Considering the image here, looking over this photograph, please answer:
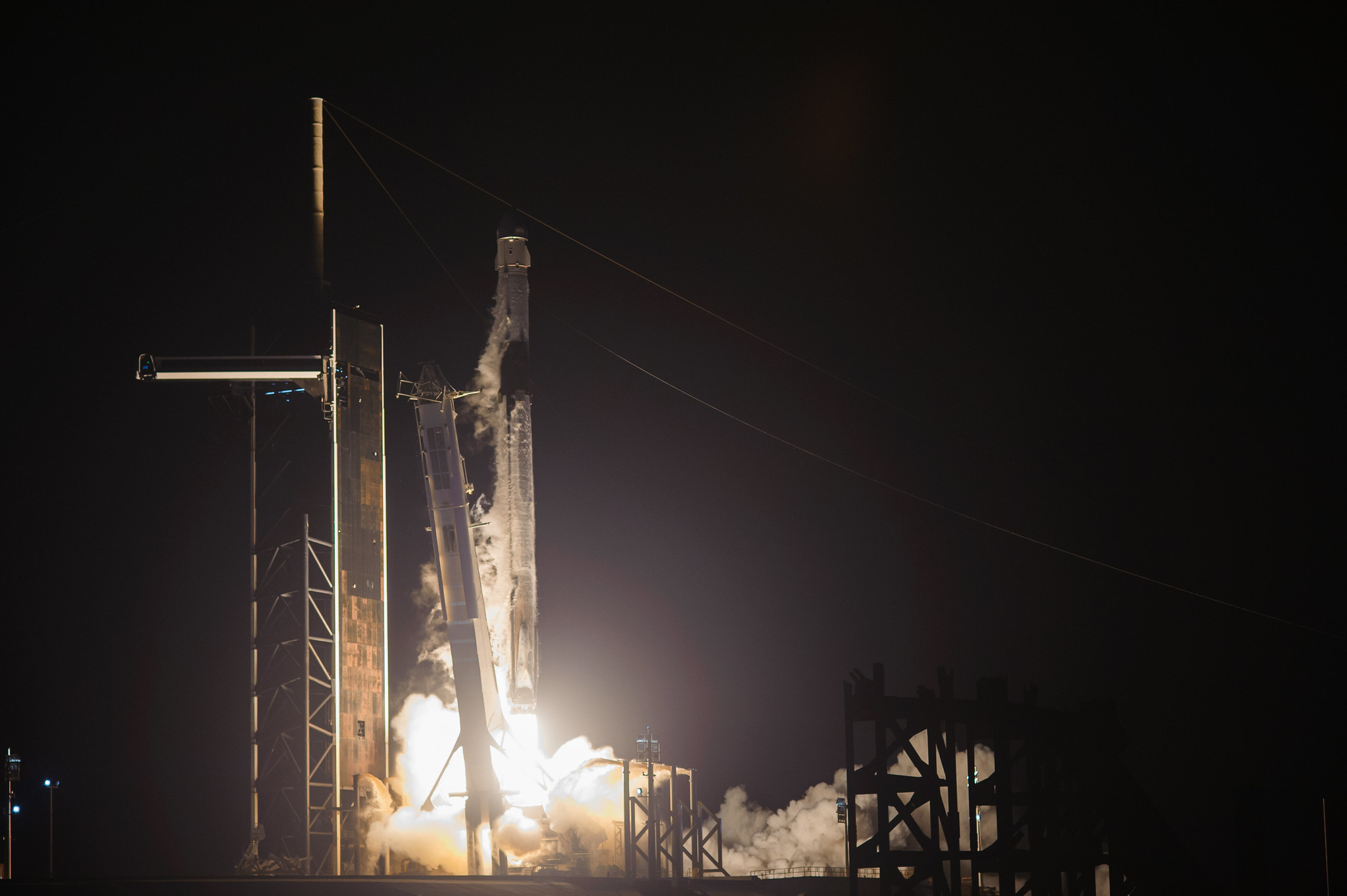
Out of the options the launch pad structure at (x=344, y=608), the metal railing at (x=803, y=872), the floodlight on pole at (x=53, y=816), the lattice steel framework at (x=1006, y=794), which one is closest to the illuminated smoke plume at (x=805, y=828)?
the metal railing at (x=803, y=872)

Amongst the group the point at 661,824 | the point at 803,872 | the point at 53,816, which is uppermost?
the point at 53,816

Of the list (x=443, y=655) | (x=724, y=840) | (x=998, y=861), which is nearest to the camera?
(x=998, y=861)

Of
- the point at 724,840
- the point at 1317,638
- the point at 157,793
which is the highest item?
the point at 1317,638

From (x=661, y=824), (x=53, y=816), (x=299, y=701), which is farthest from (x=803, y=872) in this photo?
(x=53, y=816)

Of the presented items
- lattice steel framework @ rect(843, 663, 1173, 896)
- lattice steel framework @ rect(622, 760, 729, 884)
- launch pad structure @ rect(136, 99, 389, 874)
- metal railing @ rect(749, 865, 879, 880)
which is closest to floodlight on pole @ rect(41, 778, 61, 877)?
launch pad structure @ rect(136, 99, 389, 874)

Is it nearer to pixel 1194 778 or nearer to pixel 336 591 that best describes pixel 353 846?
pixel 336 591

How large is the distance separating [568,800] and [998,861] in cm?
2306

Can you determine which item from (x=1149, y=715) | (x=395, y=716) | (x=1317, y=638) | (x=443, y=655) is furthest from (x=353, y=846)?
(x=1317, y=638)

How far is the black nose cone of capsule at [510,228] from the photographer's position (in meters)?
47.6

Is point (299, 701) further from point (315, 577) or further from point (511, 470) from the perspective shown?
point (511, 470)

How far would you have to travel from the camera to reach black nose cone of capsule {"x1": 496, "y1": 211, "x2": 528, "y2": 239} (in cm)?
4756

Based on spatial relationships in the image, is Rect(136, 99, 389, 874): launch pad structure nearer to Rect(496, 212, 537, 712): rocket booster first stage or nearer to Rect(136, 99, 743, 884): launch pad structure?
Rect(136, 99, 743, 884): launch pad structure

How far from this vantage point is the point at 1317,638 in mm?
50969

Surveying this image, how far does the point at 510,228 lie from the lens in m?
47.6
